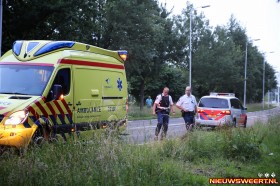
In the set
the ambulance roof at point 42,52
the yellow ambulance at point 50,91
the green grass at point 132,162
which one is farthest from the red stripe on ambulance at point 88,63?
the green grass at point 132,162

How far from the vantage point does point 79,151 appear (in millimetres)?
5867

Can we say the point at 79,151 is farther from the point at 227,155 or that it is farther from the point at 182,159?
the point at 227,155

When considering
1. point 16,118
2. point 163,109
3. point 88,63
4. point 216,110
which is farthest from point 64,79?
point 216,110

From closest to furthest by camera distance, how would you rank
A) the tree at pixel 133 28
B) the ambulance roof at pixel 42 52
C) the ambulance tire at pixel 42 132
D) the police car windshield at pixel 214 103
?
→ the ambulance tire at pixel 42 132
the ambulance roof at pixel 42 52
the police car windshield at pixel 214 103
the tree at pixel 133 28

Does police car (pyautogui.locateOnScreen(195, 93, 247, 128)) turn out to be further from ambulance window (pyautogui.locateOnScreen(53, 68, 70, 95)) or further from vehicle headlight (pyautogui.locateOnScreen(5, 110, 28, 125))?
vehicle headlight (pyautogui.locateOnScreen(5, 110, 28, 125))

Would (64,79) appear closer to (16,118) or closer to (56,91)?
(56,91)

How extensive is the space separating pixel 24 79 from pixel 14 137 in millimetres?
1777

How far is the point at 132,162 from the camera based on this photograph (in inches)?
227

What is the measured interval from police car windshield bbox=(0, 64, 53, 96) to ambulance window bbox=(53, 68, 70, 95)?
24 cm

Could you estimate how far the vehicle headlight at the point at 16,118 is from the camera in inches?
284

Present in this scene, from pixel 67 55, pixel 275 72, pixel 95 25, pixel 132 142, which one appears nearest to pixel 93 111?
pixel 67 55

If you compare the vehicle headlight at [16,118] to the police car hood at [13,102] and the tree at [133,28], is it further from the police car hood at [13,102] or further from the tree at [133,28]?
the tree at [133,28]

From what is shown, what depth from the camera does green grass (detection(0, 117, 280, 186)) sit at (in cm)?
509

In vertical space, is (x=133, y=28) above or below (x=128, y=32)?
above
